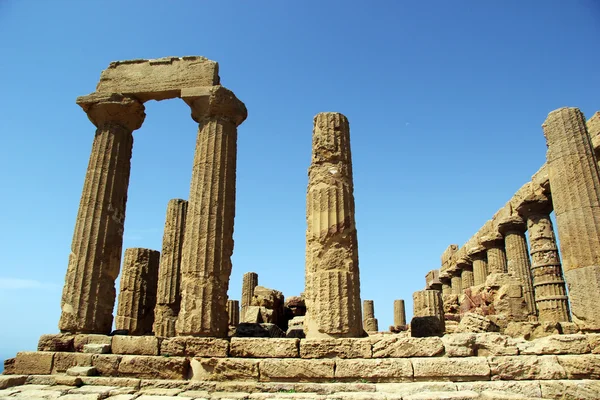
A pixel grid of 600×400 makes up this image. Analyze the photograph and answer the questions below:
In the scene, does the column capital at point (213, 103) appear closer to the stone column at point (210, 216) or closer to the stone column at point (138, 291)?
the stone column at point (210, 216)

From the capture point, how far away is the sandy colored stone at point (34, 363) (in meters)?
9.69

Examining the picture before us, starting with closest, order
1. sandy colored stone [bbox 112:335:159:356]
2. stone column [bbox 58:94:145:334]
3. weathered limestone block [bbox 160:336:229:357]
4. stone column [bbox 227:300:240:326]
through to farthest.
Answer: weathered limestone block [bbox 160:336:229:357] < sandy colored stone [bbox 112:335:159:356] < stone column [bbox 58:94:145:334] < stone column [bbox 227:300:240:326]

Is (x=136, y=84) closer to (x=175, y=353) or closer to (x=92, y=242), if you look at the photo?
(x=92, y=242)

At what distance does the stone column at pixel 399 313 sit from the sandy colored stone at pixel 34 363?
85.4ft

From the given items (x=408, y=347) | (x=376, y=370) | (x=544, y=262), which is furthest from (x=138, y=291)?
(x=544, y=262)

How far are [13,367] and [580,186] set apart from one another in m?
14.7

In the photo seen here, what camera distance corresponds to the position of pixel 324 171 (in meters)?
10.5

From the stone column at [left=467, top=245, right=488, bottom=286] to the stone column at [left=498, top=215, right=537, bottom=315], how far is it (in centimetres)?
361

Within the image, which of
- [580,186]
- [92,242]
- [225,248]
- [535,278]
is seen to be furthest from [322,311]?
[535,278]

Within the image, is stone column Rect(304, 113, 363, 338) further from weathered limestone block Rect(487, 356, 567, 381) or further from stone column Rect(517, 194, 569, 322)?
stone column Rect(517, 194, 569, 322)

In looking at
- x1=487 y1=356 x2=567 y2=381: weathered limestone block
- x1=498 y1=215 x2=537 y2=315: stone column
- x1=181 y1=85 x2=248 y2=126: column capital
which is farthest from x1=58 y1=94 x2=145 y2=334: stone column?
x1=498 y1=215 x2=537 y2=315: stone column

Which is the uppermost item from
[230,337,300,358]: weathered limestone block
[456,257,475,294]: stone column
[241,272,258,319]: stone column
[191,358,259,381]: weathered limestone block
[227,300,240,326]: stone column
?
[456,257,475,294]: stone column

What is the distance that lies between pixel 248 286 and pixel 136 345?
43.4ft

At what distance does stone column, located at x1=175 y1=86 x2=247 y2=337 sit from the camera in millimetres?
9930
